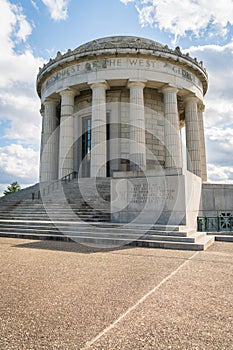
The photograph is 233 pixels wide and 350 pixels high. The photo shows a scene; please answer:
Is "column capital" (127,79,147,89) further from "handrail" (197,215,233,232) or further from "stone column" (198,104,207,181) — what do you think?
"handrail" (197,215,233,232)

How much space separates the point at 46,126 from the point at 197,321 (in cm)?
2376

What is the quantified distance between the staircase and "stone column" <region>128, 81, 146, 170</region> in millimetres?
3706

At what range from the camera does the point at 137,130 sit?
20.1 meters

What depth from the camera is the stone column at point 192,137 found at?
73.9 feet

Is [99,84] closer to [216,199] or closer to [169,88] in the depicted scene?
[169,88]

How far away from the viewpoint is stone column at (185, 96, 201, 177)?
886 inches

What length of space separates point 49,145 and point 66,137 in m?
3.34

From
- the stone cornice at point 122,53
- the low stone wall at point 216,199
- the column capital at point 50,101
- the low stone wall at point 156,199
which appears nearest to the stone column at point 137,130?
the stone cornice at point 122,53

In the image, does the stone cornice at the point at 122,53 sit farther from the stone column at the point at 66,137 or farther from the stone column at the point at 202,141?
the stone column at the point at 202,141

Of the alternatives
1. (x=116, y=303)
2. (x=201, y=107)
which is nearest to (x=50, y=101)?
(x=201, y=107)

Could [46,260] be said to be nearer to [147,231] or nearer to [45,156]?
[147,231]

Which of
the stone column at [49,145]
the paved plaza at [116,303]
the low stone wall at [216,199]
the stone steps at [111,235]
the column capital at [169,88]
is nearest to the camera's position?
the paved plaza at [116,303]

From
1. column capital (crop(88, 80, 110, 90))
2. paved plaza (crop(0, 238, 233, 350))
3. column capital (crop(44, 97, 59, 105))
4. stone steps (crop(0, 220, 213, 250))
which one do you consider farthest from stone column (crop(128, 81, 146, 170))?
paved plaza (crop(0, 238, 233, 350))

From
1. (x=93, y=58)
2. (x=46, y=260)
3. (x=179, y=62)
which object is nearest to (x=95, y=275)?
(x=46, y=260)
